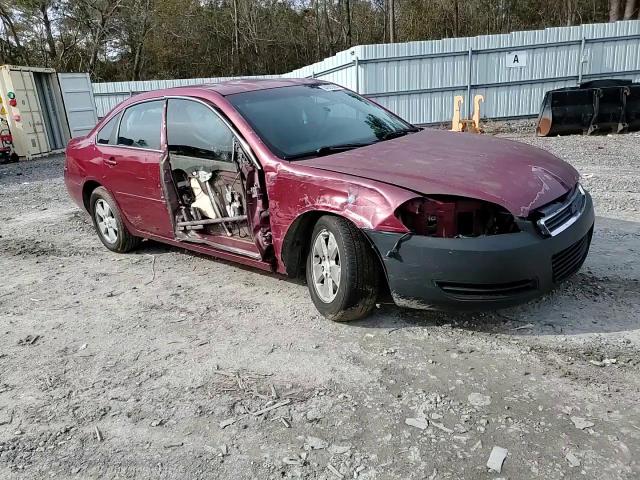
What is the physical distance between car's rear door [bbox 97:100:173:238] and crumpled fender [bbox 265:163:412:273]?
1434 mm

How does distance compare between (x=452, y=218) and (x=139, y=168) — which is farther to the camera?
(x=139, y=168)

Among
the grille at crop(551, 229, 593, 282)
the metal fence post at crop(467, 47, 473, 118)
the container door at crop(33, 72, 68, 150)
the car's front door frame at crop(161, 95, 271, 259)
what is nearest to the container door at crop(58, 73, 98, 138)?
the container door at crop(33, 72, 68, 150)

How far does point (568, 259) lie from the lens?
321cm

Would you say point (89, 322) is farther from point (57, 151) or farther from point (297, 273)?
point (57, 151)

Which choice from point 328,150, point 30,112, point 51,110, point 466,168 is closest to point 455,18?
point 51,110

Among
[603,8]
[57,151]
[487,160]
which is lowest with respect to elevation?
[57,151]

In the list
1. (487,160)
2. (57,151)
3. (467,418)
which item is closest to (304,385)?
(467,418)

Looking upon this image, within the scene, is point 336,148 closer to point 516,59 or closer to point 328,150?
point 328,150

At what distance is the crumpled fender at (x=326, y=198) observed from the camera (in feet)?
9.85

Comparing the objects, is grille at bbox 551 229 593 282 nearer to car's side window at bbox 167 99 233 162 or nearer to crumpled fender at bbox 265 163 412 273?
crumpled fender at bbox 265 163 412 273

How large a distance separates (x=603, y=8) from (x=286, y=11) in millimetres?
20687

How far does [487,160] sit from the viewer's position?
3.38 meters

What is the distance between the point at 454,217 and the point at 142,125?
10.6 feet

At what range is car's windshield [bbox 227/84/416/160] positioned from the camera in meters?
3.83
